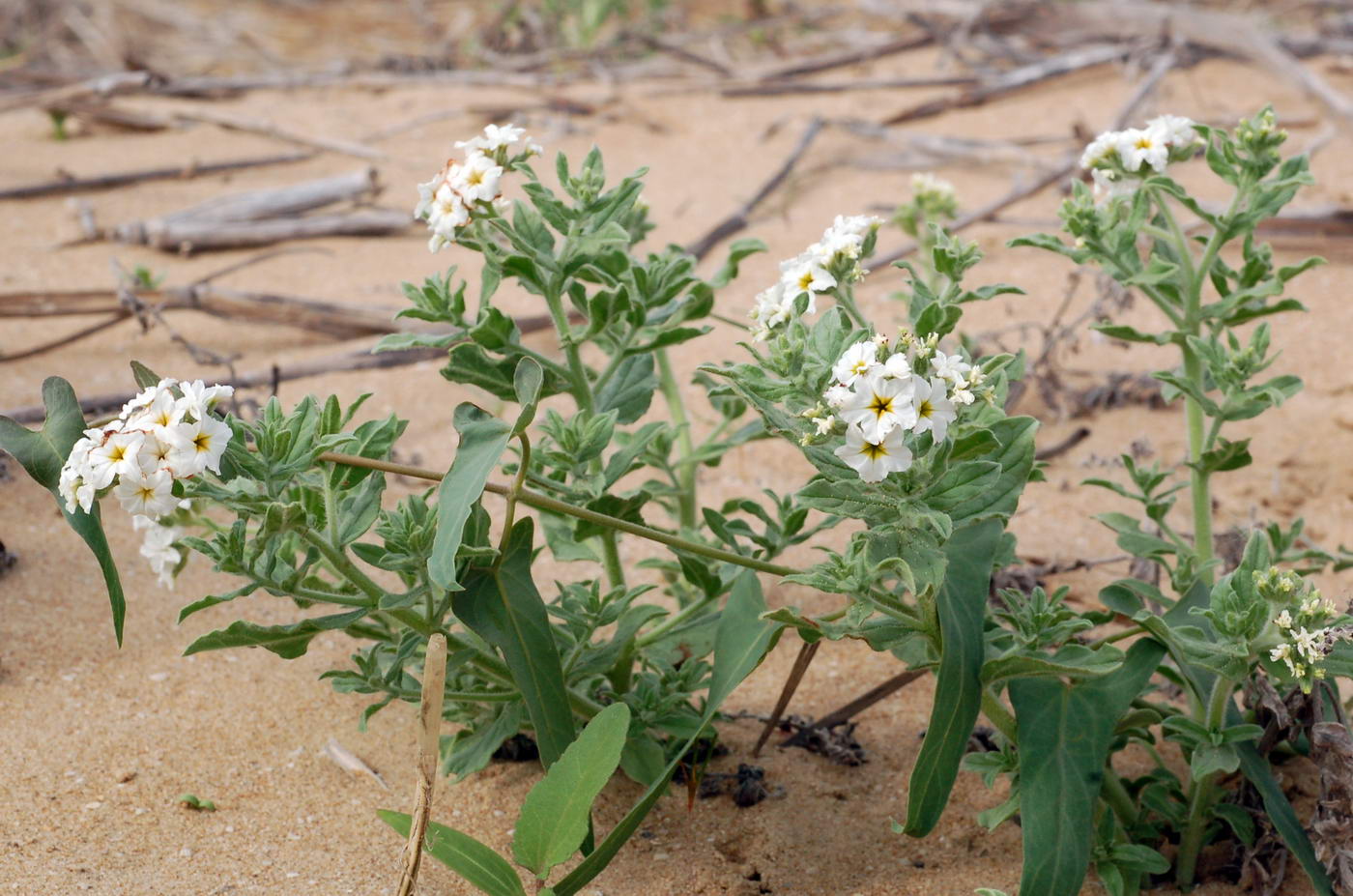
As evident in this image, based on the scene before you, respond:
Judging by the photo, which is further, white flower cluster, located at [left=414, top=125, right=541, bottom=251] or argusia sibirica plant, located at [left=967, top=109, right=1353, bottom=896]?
white flower cluster, located at [left=414, top=125, right=541, bottom=251]

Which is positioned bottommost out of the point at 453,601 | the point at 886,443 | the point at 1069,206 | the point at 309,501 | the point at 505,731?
the point at 505,731

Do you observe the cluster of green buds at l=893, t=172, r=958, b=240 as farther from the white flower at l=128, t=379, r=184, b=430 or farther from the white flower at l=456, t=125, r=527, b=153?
the white flower at l=128, t=379, r=184, b=430

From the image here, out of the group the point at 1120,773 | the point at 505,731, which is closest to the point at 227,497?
the point at 505,731

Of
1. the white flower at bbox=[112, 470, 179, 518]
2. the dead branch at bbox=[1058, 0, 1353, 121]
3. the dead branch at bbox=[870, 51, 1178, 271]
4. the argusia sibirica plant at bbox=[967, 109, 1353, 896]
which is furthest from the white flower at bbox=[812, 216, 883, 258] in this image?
the dead branch at bbox=[1058, 0, 1353, 121]

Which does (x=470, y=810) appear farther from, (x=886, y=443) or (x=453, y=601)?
(x=886, y=443)

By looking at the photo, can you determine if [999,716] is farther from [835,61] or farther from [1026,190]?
[835,61]
